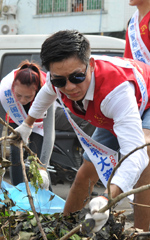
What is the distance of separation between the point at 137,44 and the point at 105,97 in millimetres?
1027

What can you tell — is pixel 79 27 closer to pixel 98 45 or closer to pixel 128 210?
pixel 98 45

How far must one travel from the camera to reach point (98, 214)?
1582 millimetres

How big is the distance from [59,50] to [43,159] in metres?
1.65

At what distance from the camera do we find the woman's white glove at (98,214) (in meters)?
1.58

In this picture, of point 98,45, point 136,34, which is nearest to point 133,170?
point 136,34

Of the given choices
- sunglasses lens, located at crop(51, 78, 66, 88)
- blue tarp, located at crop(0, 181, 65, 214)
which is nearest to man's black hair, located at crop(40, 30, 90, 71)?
sunglasses lens, located at crop(51, 78, 66, 88)

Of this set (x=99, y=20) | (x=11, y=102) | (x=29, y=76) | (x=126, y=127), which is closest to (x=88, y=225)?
(x=126, y=127)

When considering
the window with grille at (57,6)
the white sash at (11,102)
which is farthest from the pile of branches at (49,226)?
the window with grille at (57,6)

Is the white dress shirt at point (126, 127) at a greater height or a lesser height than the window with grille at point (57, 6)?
lesser

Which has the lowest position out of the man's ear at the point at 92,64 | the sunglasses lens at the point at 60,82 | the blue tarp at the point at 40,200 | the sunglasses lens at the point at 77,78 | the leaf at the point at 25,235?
the blue tarp at the point at 40,200

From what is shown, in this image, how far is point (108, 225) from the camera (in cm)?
181

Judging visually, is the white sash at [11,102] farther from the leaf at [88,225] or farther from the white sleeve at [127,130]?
the leaf at [88,225]

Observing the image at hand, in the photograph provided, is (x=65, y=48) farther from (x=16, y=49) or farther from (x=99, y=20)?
(x=99, y=20)

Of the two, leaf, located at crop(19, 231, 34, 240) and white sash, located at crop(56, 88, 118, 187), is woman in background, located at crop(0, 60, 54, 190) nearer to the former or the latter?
white sash, located at crop(56, 88, 118, 187)
